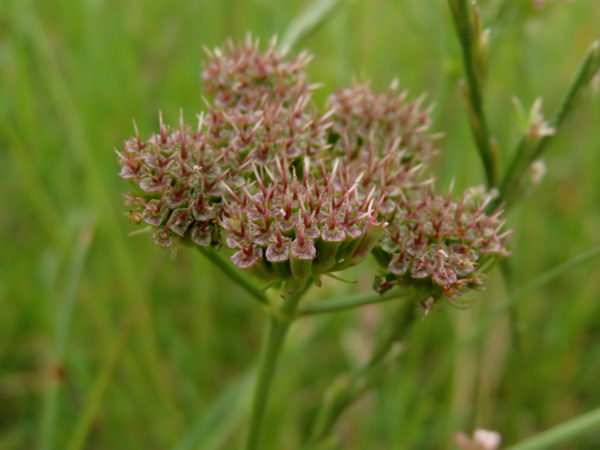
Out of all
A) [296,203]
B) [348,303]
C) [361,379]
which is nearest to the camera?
[296,203]

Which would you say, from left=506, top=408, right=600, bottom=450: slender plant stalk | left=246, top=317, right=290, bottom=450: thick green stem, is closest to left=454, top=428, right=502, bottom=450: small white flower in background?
left=506, top=408, right=600, bottom=450: slender plant stalk

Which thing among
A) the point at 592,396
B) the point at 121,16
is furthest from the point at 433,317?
the point at 121,16

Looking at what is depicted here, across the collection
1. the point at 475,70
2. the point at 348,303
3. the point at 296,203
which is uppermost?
the point at 475,70

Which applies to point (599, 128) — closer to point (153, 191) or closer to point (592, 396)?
point (592, 396)

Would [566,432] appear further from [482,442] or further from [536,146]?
[536,146]

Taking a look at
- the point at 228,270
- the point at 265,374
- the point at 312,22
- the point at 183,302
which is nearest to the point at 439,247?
the point at 228,270
